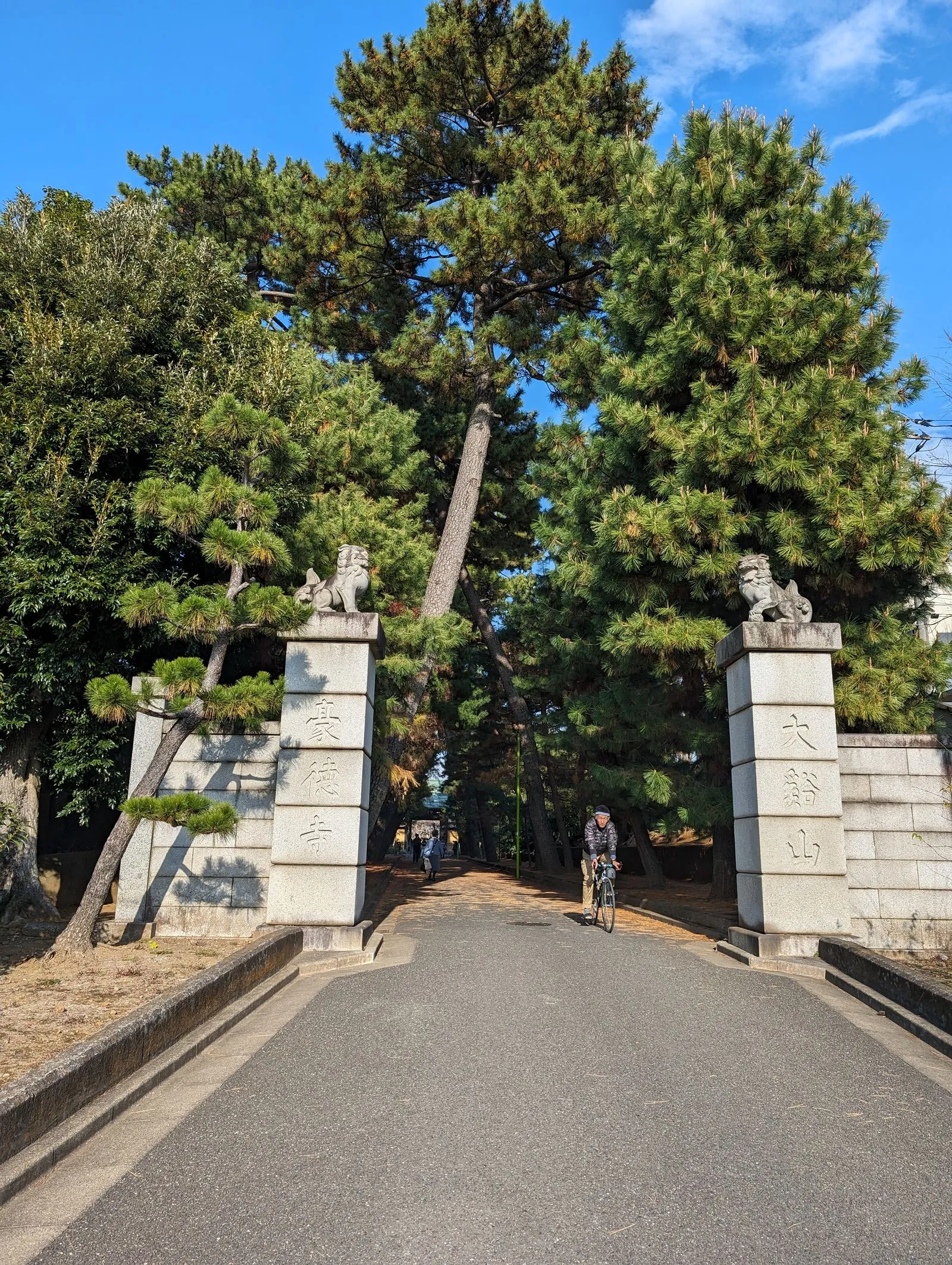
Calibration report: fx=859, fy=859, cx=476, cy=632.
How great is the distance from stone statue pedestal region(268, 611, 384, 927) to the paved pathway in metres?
2.37

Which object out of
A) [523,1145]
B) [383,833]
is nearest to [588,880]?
[523,1145]

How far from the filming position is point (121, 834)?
8375mm

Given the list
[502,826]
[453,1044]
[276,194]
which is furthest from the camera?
[502,826]

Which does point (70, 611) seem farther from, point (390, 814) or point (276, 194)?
point (390, 814)

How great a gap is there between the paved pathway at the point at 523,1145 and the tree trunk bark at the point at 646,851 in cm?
1285

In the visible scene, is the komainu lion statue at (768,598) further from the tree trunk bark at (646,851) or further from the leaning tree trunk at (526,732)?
the leaning tree trunk at (526,732)

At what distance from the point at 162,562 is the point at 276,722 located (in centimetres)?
274

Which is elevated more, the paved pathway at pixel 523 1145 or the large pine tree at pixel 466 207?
the large pine tree at pixel 466 207

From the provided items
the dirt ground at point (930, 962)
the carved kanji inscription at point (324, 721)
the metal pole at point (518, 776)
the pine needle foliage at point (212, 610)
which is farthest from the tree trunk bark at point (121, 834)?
the metal pole at point (518, 776)

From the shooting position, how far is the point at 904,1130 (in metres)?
4.05

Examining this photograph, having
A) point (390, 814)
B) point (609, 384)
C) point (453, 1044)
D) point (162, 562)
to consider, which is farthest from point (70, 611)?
point (390, 814)

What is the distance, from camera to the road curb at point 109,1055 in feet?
11.5

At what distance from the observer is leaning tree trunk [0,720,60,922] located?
1063 centimetres

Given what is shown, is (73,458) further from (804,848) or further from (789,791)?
(804,848)
